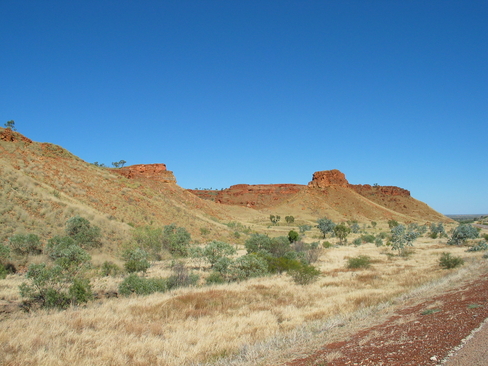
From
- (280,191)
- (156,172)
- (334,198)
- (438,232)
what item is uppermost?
(280,191)

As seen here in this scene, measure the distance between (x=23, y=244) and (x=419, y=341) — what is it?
19606mm

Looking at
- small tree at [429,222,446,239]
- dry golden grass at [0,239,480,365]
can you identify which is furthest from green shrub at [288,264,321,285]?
small tree at [429,222,446,239]

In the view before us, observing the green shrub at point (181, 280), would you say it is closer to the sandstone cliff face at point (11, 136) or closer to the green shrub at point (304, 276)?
the green shrub at point (304, 276)

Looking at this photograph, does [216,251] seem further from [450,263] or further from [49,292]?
[450,263]

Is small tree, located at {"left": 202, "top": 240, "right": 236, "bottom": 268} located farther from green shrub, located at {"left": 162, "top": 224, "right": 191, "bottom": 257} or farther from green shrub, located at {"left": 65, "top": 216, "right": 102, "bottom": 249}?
green shrub, located at {"left": 65, "top": 216, "right": 102, "bottom": 249}

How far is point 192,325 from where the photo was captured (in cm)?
820

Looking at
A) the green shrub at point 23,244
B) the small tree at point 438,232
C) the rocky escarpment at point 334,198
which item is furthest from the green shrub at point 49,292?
the rocky escarpment at point 334,198

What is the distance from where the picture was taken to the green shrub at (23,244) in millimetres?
17562

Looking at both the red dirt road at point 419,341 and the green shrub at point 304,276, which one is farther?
the green shrub at point 304,276

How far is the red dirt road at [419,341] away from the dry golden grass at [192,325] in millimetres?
870

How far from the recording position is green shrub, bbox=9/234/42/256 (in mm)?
17562

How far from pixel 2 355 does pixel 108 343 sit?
1781mm

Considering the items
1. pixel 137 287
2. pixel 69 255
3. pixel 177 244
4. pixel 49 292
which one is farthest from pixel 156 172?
pixel 49 292

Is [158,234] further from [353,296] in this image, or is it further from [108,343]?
[108,343]
